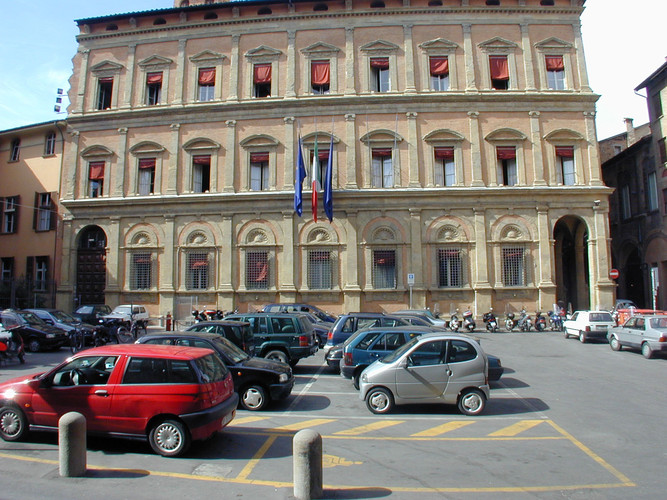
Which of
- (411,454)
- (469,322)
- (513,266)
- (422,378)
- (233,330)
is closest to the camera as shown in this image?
(411,454)

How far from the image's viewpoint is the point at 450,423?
29.2 feet

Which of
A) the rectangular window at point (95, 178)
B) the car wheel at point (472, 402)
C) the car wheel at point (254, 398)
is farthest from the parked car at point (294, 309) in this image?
the rectangular window at point (95, 178)

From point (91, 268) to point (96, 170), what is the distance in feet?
20.7

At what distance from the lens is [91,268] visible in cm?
2955

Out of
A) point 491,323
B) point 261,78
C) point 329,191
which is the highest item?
point 261,78

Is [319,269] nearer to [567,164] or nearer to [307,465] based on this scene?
[567,164]

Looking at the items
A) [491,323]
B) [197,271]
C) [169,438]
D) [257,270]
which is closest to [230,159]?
[257,270]

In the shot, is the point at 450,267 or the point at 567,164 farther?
the point at 567,164

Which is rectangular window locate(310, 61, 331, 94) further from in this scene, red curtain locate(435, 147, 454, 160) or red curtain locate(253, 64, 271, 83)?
red curtain locate(435, 147, 454, 160)

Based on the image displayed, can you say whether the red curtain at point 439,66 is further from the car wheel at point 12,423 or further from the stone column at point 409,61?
the car wheel at point 12,423

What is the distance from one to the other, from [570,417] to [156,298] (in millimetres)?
24630

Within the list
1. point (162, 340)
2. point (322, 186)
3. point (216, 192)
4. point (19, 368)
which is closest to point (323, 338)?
point (162, 340)

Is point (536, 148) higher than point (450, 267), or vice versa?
point (536, 148)

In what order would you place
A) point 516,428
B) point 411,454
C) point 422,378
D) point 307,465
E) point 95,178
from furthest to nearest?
1. point 95,178
2. point 422,378
3. point 516,428
4. point 411,454
5. point 307,465
